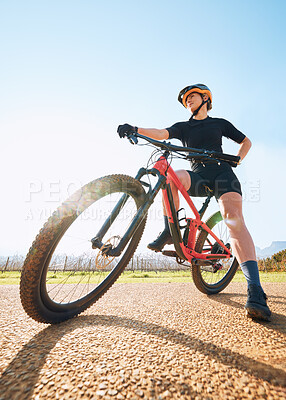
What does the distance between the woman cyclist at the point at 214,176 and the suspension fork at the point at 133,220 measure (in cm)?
42

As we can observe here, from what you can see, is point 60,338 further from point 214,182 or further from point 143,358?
point 214,182

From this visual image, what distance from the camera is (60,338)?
1280 mm

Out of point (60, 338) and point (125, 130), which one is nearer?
point (60, 338)

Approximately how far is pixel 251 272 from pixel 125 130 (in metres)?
1.75

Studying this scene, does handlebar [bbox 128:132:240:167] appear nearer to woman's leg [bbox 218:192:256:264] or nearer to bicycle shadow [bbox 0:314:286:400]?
woman's leg [bbox 218:192:256:264]

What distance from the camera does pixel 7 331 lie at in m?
1.43

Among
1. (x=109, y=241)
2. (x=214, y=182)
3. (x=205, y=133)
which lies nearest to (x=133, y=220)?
(x=109, y=241)

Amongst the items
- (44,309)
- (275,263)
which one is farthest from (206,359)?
(275,263)

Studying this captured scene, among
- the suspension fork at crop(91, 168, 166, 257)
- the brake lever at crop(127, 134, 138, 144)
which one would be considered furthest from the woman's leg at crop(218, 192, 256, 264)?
the brake lever at crop(127, 134, 138, 144)

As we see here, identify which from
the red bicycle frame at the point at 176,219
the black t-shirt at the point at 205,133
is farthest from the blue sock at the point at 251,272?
the black t-shirt at the point at 205,133

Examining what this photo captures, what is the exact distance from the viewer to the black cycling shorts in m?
2.37

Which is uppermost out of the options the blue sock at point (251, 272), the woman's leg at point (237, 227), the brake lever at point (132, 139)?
the brake lever at point (132, 139)

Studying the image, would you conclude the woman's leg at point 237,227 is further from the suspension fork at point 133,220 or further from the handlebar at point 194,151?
the suspension fork at point 133,220

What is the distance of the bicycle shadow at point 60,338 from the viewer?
2.79 ft
